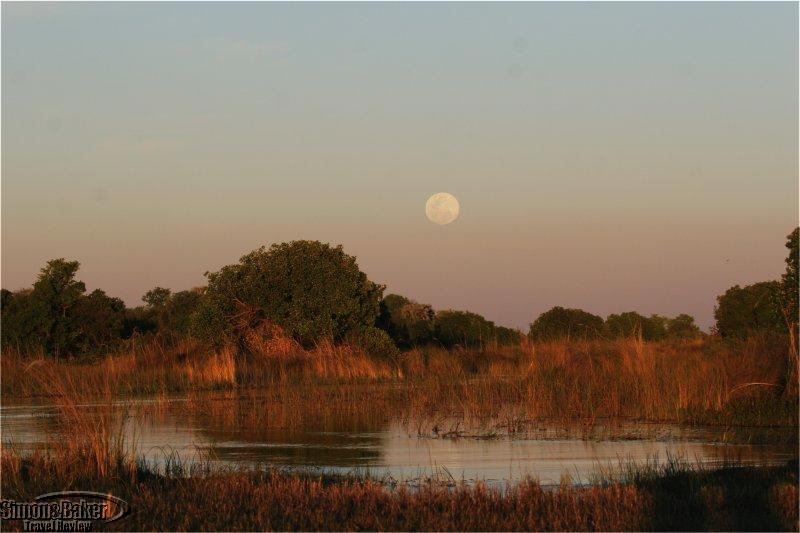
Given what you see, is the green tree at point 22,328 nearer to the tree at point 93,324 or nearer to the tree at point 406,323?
the tree at point 93,324

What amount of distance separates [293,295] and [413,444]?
59.6 feet

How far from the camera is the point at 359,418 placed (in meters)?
17.3

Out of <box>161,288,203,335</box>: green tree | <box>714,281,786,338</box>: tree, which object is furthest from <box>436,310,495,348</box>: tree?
<box>161,288,203,335</box>: green tree

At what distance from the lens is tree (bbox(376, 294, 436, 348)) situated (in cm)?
3638

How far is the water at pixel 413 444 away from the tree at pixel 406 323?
1805cm

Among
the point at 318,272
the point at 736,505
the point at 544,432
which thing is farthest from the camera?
the point at 318,272

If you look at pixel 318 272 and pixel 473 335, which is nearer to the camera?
pixel 318 272

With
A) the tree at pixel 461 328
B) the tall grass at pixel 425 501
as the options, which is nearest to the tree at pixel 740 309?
the tree at pixel 461 328

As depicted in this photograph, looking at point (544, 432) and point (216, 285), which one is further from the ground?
point (216, 285)

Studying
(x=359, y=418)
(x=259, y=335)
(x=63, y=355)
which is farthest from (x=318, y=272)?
(x=359, y=418)

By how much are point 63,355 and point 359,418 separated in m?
18.7

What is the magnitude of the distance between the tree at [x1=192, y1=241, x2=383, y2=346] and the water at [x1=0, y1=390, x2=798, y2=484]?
1336 centimetres

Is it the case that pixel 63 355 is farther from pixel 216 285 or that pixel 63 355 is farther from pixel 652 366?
pixel 652 366

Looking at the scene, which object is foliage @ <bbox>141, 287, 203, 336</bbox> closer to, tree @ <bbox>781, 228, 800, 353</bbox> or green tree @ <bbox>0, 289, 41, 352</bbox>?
green tree @ <bbox>0, 289, 41, 352</bbox>
